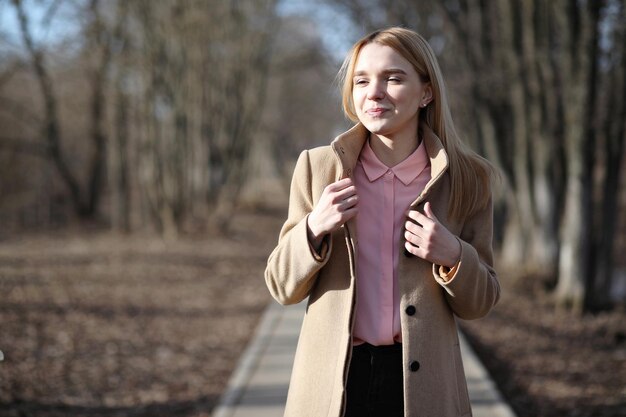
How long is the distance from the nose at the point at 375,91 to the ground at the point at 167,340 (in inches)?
140

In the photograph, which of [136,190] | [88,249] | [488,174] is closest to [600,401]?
[488,174]

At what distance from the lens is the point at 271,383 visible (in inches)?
237

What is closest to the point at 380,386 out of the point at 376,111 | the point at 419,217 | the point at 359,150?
the point at 419,217

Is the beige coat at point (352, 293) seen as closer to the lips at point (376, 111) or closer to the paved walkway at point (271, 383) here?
the lips at point (376, 111)

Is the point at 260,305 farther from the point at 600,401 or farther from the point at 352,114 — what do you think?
the point at 352,114

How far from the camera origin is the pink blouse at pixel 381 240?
7.17 ft

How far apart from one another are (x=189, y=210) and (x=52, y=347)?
12.9 meters

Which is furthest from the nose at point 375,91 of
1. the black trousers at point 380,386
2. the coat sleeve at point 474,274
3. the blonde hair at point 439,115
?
the black trousers at point 380,386

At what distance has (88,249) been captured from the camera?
48.9 feet

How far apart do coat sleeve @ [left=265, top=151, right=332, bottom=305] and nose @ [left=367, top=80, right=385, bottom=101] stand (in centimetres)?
29

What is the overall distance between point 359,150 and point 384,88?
0.73ft

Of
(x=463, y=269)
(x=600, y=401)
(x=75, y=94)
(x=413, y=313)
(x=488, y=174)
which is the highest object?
(x=75, y=94)

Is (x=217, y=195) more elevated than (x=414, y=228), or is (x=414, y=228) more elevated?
(x=217, y=195)

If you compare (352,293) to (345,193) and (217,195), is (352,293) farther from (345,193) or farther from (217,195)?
(217,195)
